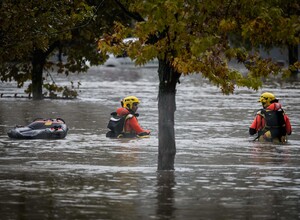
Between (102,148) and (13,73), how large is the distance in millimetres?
16694

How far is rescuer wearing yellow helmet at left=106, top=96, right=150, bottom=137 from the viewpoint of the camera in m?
23.2

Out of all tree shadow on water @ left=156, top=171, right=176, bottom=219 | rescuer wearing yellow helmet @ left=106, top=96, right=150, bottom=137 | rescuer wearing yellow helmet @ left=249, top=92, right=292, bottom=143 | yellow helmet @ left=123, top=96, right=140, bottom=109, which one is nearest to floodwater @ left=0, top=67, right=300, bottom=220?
tree shadow on water @ left=156, top=171, right=176, bottom=219

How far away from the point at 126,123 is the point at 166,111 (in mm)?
6393

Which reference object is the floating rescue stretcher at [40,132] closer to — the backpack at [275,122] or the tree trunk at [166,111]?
the backpack at [275,122]

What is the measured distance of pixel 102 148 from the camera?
69.7 feet

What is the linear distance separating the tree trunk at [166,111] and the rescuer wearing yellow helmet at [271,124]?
17.3 feet

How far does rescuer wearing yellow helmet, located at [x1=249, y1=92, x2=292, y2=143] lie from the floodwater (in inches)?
12.2

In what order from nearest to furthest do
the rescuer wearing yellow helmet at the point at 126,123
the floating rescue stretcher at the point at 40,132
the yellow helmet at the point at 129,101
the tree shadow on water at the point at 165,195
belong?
the tree shadow on water at the point at 165,195, the floating rescue stretcher at the point at 40,132, the rescuer wearing yellow helmet at the point at 126,123, the yellow helmet at the point at 129,101

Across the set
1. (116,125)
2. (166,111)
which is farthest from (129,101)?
(166,111)

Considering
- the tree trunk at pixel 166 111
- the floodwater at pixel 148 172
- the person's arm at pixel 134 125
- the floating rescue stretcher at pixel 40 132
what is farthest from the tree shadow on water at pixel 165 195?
the floating rescue stretcher at pixel 40 132

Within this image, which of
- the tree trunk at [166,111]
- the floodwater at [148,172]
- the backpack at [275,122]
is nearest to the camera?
the floodwater at [148,172]

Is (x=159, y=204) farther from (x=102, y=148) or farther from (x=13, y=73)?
(x=13, y=73)

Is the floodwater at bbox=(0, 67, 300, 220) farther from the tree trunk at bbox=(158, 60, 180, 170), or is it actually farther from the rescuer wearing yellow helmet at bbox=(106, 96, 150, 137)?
the rescuer wearing yellow helmet at bbox=(106, 96, 150, 137)

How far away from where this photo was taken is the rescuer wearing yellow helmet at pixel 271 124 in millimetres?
22125
